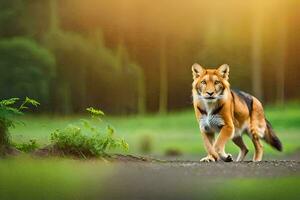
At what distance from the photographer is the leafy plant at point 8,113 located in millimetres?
5773

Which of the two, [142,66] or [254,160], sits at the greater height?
[142,66]

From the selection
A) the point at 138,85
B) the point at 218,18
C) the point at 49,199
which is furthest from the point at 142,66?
the point at 49,199

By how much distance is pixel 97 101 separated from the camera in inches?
243

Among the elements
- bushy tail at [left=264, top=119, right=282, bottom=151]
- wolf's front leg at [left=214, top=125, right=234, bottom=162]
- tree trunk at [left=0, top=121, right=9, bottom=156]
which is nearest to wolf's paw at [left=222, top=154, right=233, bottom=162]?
wolf's front leg at [left=214, top=125, right=234, bottom=162]

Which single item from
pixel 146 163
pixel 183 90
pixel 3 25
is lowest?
pixel 146 163

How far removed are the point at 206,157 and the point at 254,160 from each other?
1.11 feet

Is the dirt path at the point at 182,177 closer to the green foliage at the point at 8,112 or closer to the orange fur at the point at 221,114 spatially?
the orange fur at the point at 221,114

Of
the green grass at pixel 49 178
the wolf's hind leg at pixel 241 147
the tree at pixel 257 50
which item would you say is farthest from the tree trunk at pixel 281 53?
the green grass at pixel 49 178

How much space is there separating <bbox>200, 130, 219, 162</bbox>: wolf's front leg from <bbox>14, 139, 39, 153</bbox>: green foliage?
104 cm

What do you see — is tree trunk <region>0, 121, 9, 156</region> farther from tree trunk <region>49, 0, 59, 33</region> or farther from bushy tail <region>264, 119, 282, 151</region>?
bushy tail <region>264, 119, 282, 151</region>

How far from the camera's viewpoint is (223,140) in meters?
5.91

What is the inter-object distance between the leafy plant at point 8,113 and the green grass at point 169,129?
87 millimetres

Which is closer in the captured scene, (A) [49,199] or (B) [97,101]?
(A) [49,199]

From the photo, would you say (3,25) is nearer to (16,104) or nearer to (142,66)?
(16,104)
